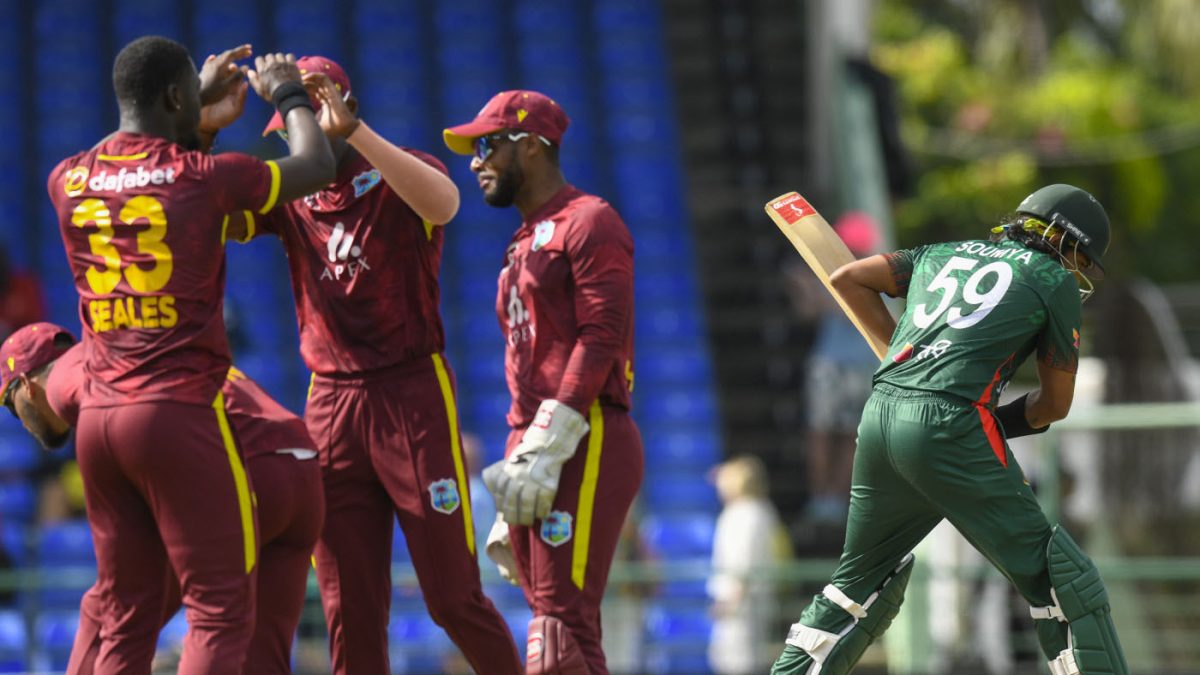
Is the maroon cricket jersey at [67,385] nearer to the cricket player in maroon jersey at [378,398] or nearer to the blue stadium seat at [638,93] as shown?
the cricket player in maroon jersey at [378,398]

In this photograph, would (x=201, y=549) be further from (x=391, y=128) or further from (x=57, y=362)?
(x=391, y=128)

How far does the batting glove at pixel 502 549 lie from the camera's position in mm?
6465

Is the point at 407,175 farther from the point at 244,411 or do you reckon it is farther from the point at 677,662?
the point at 677,662

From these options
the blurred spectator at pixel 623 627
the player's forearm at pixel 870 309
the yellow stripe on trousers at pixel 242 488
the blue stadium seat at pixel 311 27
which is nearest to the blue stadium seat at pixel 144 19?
the blue stadium seat at pixel 311 27

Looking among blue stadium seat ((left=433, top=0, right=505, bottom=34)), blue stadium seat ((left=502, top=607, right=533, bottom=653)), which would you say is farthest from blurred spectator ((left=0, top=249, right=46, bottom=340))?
blue stadium seat ((left=433, top=0, right=505, bottom=34))

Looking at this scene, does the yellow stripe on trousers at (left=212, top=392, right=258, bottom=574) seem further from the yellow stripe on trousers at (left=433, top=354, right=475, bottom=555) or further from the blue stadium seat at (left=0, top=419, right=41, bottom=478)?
the blue stadium seat at (left=0, top=419, right=41, bottom=478)

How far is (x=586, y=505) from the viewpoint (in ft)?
20.1

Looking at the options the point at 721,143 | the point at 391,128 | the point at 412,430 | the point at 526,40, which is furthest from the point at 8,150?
the point at 412,430

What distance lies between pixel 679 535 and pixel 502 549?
7.71 metres

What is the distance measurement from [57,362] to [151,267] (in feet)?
2.37

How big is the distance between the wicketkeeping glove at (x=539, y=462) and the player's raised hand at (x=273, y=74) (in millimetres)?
1330

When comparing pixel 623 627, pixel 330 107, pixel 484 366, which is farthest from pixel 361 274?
pixel 484 366

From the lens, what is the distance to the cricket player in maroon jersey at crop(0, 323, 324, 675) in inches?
222

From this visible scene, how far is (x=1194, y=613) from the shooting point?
11.5 meters
